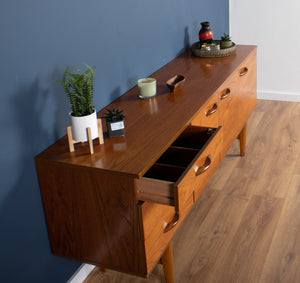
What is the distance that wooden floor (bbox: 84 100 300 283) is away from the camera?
6.38ft

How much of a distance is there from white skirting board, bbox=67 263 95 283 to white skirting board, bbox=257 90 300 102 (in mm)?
2425

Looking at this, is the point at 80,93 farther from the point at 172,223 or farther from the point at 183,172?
the point at 172,223

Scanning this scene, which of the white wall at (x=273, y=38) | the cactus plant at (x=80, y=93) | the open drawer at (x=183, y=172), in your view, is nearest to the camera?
the open drawer at (x=183, y=172)

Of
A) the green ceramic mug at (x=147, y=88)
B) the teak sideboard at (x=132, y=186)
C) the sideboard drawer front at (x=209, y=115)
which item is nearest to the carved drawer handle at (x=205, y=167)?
the teak sideboard at (x=132, y=186)

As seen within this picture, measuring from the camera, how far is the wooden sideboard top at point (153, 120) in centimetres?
150

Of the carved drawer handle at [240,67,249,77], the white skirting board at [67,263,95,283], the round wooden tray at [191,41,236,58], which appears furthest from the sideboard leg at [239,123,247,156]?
the white skirting board at [67,263,95,283]

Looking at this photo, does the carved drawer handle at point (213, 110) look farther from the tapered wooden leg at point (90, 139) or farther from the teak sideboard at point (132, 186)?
the tapered wooden leg at point (90, 139)

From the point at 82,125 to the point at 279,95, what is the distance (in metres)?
2.62

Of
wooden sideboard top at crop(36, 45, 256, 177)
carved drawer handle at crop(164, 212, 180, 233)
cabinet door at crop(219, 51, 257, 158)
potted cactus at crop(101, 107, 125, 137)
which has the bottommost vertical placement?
carved drawer handle at crop(164, 212, 180, 233)

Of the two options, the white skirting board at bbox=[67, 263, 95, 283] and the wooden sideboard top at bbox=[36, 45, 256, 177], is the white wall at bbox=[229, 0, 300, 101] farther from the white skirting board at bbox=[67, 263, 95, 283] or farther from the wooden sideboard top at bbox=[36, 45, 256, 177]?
the white skirting board at bbox=[67, 263, 95, 283]

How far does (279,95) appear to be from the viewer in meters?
3.76

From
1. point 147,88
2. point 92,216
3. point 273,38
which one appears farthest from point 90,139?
point 273,38

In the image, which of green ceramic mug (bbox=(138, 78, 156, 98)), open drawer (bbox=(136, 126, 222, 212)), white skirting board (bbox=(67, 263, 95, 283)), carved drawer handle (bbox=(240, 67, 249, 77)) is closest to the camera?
open drawer (bbox=(136, 126, 222, 212))

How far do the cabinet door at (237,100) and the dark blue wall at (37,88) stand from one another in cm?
55
